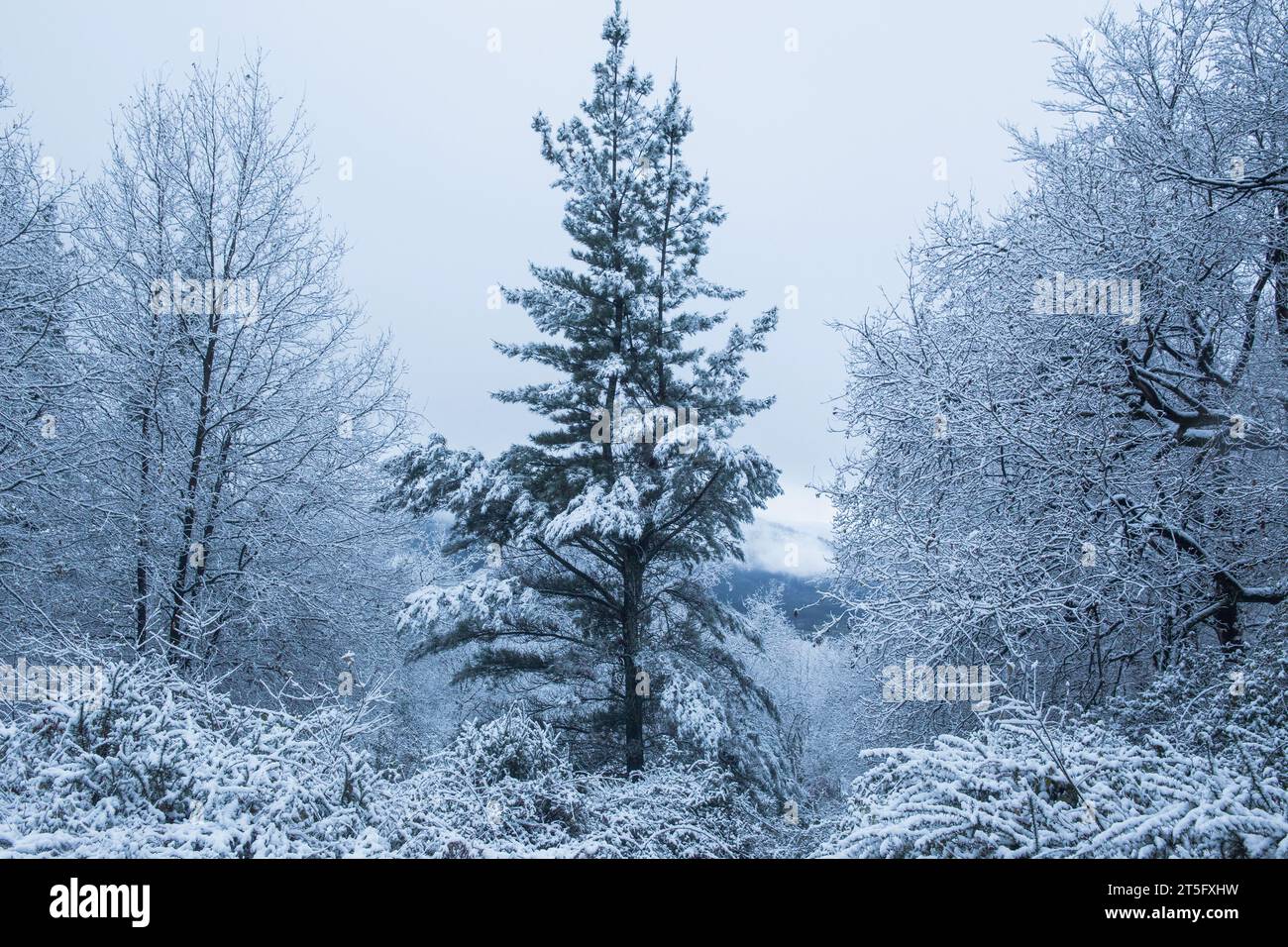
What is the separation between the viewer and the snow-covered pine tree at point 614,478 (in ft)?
34.6

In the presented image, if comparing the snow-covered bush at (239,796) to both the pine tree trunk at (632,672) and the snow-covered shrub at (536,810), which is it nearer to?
the snow-covered shrub at (536,810)

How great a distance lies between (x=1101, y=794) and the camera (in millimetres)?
4090

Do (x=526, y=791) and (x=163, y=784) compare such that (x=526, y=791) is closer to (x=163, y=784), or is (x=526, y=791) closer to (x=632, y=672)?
(x=163, y=784)

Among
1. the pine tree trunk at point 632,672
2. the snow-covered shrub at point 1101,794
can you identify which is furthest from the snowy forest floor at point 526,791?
the pine tree trunk at point 632,672

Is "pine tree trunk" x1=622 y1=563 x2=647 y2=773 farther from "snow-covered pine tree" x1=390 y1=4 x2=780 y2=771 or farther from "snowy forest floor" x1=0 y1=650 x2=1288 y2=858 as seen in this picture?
"snowy forest floor" x1=0 y1=650 x2=1288 y2=858

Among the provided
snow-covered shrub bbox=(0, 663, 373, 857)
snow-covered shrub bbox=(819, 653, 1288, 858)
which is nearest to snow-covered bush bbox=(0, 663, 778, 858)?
snow-covered shrub bbox=(0, 663, 373, 857)

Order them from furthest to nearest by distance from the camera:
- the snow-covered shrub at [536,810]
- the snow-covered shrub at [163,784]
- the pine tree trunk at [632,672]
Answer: the pine tree trunk at [632,672] < the snow-covered shrub at [536,810] < the snow-covered shrub at [163,784]

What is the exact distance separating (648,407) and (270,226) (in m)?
6.34

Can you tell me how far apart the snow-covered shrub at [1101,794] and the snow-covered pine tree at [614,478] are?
213 inches

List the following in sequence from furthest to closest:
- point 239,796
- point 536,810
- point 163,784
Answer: point 536,810, point 163,784, point 239,796

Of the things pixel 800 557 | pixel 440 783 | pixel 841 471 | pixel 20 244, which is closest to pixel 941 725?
pixel 800 557

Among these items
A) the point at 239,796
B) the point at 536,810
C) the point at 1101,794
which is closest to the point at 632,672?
the point at 536,810

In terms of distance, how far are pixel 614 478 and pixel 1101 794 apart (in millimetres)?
7983

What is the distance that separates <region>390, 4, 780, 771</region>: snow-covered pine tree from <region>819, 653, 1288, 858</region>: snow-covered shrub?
541 cm
